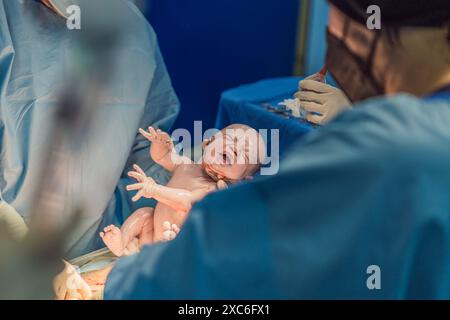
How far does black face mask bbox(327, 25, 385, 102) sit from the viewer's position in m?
0.52

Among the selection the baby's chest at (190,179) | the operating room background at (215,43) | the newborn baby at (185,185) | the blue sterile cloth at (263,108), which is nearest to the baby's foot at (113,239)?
the newborn baby at (185,185)

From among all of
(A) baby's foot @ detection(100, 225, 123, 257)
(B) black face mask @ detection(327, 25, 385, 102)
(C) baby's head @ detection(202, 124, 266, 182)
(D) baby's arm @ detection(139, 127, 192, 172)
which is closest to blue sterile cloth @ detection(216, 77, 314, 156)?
(C) baby's head @ detection(202, 124, 266, 182)

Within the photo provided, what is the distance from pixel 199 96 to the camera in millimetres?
1532

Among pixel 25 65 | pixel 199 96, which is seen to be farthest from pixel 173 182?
pixel 199 96

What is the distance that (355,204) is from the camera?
0.45 m

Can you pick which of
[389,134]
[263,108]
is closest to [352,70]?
[389,134]

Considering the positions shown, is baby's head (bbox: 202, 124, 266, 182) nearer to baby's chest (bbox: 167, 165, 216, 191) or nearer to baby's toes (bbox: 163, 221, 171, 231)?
baby's chest (bbox: 167, 165, 216, 191)

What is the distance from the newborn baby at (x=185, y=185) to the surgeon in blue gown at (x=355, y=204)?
1.33ft

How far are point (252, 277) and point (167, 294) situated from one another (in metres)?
0.09

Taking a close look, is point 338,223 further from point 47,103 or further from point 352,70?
point 47,103

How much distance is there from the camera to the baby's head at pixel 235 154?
0.99 meters

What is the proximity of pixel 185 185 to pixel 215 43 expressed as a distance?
61cm

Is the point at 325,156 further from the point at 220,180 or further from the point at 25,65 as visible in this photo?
the point at 25,65

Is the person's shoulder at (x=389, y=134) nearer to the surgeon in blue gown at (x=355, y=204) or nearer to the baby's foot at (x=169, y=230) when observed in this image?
the surgeon in blue gown at (x=355, y=204)
